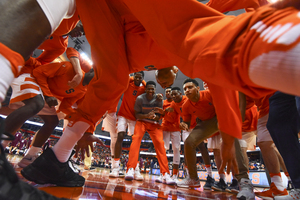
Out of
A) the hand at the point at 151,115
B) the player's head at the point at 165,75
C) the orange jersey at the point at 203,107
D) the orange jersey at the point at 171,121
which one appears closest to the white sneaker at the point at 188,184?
the orange jersey at the point at 203,107

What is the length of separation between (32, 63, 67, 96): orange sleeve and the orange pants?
56.6 inches

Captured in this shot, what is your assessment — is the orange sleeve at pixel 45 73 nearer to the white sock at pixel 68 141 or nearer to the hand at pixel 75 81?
the hand at pixel 75 81

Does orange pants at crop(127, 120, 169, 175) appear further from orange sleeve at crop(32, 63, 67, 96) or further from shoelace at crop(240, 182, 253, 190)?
orange sleeve at crop(32, 63, 67, 96)

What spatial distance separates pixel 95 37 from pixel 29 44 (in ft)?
1.70

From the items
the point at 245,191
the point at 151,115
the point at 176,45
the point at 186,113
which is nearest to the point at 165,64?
the point at 176,45

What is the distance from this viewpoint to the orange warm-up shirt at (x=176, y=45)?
45cm

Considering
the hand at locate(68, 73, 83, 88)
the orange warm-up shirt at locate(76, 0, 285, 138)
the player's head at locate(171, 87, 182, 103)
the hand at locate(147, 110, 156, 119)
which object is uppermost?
the player's head at locate(171, 87, 182, 103)

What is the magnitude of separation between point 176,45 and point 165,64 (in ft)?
1.54

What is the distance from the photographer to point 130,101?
3.35 metres

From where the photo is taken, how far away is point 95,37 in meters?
0.99

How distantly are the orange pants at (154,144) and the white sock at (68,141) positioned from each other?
5.29 feet

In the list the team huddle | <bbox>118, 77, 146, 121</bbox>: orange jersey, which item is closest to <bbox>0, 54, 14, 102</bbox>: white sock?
the team huddle

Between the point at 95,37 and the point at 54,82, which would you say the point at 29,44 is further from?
the point at 54,82

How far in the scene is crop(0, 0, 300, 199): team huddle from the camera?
1.30 ft
